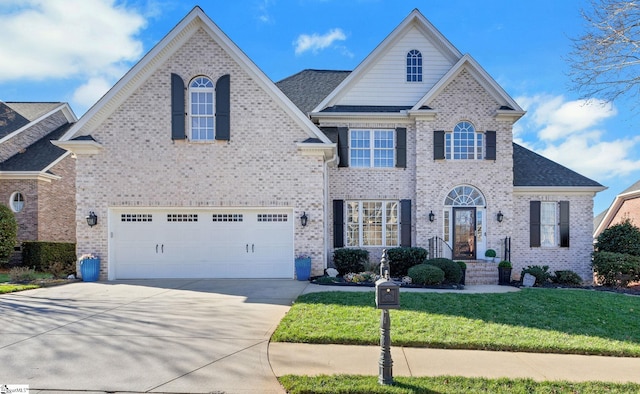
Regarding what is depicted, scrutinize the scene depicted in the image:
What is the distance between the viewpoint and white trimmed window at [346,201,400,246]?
1394cm

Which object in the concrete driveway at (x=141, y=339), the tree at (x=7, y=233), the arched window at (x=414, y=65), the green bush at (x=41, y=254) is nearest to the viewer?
the concrete driveway at (x=141, y=339)

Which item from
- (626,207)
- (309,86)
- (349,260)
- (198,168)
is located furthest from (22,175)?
(626,207)

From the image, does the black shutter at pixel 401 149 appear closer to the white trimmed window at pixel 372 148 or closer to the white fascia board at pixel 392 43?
the white trimmed window at pixel 372 148

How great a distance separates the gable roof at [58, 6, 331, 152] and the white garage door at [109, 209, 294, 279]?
3.01m

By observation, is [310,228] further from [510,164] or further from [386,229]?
[510,164]

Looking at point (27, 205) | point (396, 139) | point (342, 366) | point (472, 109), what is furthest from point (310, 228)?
point (27, 205)

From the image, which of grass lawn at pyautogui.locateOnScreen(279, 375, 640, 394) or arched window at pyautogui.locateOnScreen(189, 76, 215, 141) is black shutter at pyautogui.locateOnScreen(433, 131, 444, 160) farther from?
grass lawn at pyautogui.locateOnScreen(279, 375, 640, 394)

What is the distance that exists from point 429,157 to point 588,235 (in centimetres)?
720

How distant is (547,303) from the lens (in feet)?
26.8

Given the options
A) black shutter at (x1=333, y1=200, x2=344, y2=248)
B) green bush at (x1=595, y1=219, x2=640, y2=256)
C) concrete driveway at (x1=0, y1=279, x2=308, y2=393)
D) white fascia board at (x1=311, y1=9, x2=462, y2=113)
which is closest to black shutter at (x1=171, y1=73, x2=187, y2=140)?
white fascia board at (x1=311, y1=9, x2=462, y2=113)

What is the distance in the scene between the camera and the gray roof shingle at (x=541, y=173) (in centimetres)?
1391

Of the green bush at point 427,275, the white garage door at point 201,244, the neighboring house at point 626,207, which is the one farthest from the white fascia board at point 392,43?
the neighboring house at point 626,207

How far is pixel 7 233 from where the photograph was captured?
14.0m

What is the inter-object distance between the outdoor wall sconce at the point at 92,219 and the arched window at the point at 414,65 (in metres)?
12.7
